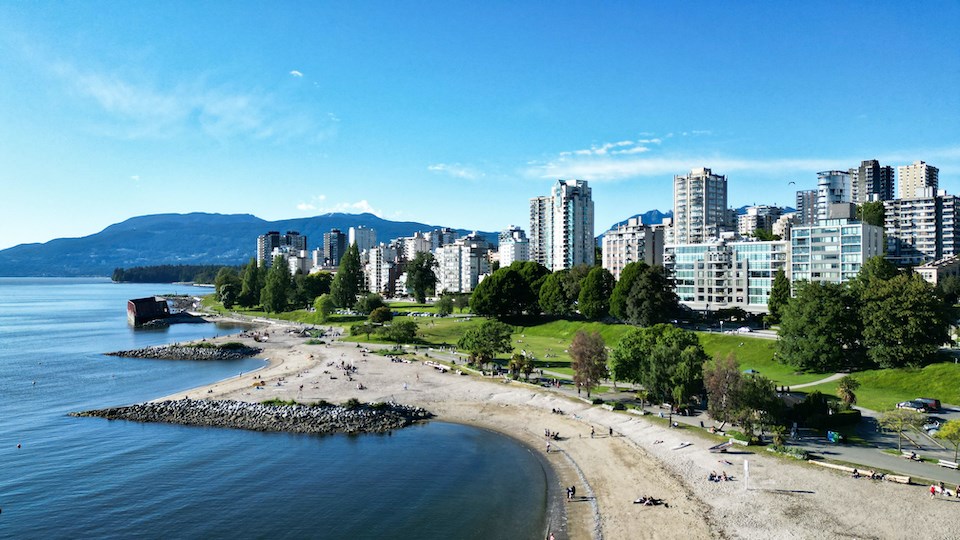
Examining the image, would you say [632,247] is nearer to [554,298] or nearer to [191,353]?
[554,298]

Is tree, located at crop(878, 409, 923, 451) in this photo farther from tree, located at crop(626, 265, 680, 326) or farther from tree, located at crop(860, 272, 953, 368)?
tree, located at crop(626, 265, 680, 326)

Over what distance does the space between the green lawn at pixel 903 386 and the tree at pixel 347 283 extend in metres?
121

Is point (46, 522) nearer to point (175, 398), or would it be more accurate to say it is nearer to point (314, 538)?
point (314, 538)

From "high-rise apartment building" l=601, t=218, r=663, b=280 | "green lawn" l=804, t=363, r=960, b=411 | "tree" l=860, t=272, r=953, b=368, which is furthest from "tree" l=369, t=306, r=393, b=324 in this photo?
"tree" l=860, t=272, r=953, b=368

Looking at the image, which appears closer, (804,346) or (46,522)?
(46,522)

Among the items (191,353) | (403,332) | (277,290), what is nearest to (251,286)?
(277,290)

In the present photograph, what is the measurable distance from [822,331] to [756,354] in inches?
461

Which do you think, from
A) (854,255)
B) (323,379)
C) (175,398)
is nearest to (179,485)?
(175,398)

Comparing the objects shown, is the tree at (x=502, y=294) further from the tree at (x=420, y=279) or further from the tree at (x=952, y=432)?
the tree at (x=952, y=432)

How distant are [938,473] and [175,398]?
73243 millimetres

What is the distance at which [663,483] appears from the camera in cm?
4134

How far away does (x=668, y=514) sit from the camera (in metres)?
36.4

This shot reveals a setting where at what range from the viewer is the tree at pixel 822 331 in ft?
229

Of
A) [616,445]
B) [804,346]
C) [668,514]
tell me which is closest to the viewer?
[668,514]
